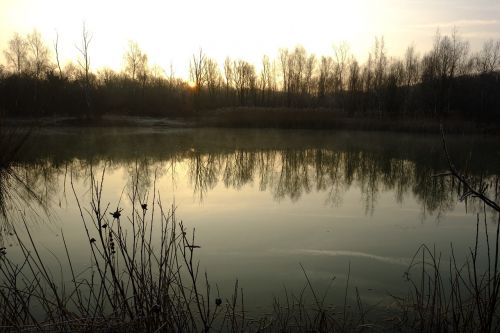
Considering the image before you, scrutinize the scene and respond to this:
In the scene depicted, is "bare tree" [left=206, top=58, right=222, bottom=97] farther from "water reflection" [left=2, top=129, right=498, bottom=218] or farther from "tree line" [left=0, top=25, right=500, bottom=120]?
"water reflection" [left=2, top=129, right=498, bottom=218]

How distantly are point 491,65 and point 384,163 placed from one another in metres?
34.0

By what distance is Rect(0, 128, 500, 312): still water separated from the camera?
4.45 meters

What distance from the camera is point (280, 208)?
730 cm

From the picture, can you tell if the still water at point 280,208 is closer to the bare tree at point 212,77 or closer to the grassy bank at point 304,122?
the grassy bank at point 304,122

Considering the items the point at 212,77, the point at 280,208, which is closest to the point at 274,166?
the point at 280,208

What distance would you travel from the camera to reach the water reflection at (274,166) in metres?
8.62

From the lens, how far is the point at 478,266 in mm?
4555

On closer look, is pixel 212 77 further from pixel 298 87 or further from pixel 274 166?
pixel 274 166

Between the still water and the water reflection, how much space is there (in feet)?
0.15

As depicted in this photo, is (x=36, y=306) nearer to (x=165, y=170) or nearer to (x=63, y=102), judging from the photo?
(x=165, y=170)

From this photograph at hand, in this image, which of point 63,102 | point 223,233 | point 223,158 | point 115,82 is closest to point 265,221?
point 223,233

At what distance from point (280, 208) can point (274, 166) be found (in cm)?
530

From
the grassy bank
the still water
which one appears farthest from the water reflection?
the grassy bank

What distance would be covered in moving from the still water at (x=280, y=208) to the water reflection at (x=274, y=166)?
46 millimetres
